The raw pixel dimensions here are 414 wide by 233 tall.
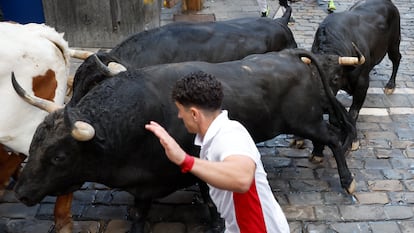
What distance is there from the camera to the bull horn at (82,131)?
3594 millimetres

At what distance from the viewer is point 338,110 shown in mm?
5293

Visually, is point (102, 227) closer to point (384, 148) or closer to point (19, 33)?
point (19, 33)

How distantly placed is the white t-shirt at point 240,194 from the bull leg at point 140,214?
1395 millimetres

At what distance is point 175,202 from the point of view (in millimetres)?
5176

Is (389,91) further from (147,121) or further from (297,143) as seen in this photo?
(147,121)

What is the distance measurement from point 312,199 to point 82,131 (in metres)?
2.60

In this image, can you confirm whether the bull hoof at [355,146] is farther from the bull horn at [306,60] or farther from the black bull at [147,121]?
the bull horn at [306,60]

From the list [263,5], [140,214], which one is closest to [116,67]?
[140,214]

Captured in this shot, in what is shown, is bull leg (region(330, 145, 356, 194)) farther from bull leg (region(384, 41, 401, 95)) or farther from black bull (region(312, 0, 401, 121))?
bull leg (region(384, 41, 401, 95))

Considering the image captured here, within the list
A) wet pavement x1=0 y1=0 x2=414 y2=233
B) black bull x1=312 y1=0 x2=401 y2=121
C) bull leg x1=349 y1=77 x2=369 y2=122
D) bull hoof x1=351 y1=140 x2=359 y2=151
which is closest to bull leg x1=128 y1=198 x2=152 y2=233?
wet pavement x1=0 y1=0 x2=414 y2=233

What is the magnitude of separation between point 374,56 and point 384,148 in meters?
1.29

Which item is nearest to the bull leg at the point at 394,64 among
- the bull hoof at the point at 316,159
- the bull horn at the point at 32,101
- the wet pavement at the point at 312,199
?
the wet pavement at the point at 312,199

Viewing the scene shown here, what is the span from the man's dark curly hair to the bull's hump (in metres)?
2.23

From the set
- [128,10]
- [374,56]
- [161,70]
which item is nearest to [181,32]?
[161,70]
